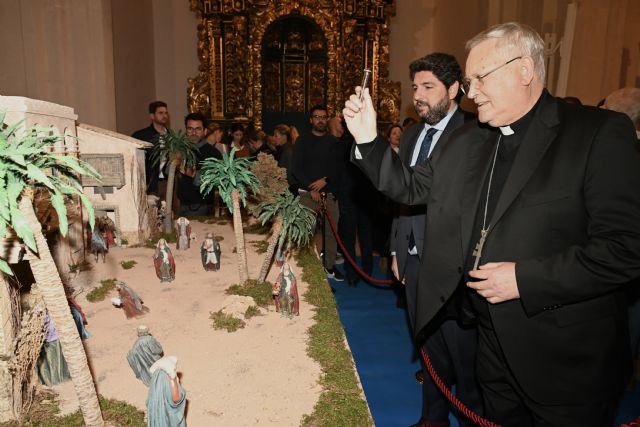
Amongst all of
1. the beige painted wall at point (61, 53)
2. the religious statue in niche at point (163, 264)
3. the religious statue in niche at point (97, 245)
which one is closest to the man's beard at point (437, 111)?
the religious statue in niche at point (163, 264)

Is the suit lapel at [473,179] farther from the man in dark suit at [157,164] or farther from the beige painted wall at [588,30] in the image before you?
the man in dark suit at [157,164]

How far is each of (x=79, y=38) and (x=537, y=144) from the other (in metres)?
11.3

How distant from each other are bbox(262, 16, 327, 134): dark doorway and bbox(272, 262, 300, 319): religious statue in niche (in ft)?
40.2

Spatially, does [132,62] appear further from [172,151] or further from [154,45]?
[172,151]

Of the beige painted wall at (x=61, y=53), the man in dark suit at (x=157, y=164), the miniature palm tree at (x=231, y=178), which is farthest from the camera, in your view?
the beige painted wall at (x=61, y=53)

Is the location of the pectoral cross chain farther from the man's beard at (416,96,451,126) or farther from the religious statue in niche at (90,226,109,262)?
the religious statue in niche at (90,226,109,262)

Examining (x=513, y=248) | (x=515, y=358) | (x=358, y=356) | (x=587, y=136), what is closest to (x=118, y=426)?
(x=515, y=358)

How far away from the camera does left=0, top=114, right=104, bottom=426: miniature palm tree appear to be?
1979 millimetres

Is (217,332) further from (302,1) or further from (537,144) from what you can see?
(302,1)

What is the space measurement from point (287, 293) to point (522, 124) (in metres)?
2.79

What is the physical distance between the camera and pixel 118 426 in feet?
8.98

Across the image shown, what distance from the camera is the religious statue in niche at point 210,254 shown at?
577 centimetres

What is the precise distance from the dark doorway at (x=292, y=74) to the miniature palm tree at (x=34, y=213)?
555 inches

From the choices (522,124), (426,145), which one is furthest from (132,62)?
(522,124)
